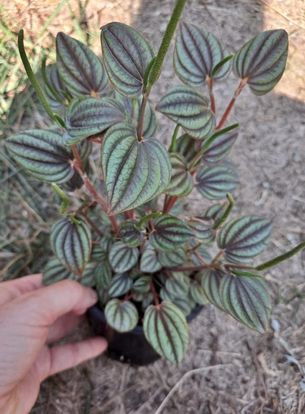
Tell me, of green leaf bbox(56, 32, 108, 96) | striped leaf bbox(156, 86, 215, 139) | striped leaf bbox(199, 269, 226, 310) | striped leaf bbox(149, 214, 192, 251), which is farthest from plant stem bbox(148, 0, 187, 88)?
striped leaf bbox(199, 269, 226, 310)

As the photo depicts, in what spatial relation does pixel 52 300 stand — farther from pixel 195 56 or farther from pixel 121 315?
pixel 195 56

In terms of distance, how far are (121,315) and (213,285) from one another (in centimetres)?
26

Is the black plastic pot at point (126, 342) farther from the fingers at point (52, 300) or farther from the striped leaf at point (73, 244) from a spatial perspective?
the striped leaf at point (73, 244)

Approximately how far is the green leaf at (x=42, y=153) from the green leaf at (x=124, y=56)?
0.64ft

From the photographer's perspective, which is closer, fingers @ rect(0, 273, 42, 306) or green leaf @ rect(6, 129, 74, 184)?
green leaf @ rect(6, 129, 74, 184)

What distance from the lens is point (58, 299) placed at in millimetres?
1041

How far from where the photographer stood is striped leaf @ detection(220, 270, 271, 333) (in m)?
0.80

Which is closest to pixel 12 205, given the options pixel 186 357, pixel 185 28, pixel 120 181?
pixel 186 357

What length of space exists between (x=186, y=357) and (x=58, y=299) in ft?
1.86

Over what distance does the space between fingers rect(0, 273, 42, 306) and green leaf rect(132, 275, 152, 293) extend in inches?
11.7

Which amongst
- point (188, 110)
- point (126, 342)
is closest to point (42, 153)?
point (188, 110)

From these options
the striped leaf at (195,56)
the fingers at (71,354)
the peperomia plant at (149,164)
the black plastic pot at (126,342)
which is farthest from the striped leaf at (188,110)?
the fingers at (71,354)

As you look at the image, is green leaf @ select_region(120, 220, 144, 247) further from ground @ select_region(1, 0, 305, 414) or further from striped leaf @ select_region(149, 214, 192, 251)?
ground @ select_region(1, 0, 305, 414)

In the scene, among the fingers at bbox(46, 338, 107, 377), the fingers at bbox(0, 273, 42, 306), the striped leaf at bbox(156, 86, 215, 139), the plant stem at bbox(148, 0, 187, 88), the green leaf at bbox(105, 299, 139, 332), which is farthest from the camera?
the fingers at bbox(46, 338, 107, 377)
